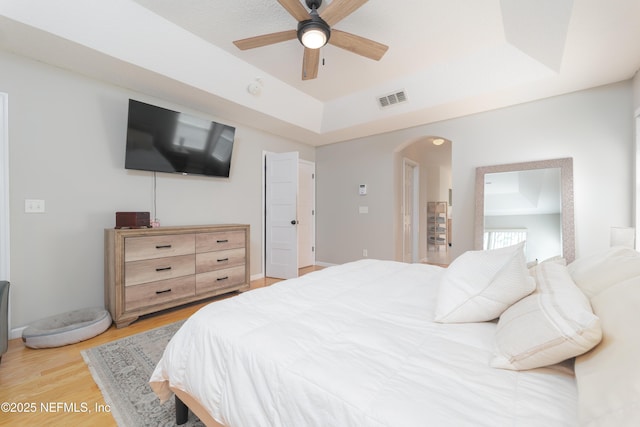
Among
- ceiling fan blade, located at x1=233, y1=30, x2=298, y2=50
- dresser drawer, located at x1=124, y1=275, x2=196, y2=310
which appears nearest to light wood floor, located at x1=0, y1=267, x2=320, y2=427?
dresser drawer, located at x1=124, y1=275, x2=196, y2=310

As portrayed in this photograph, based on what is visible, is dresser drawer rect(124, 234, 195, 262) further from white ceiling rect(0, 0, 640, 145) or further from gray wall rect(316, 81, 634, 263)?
gray wall rect(316, 81, 634, 263)

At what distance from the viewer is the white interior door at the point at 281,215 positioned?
13.8 ft

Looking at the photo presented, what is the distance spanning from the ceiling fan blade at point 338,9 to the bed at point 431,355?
6.00 ft

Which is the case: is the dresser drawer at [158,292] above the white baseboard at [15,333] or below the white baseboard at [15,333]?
above

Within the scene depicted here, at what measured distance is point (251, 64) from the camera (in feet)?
10.6

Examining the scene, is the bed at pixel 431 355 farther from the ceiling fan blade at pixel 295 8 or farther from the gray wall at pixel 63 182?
the gray wall at pixel 63 182

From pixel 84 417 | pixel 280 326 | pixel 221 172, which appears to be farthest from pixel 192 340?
pixel 221 172

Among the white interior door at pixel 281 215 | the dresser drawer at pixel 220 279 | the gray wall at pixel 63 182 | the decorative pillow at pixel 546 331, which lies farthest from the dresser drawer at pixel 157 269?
the decorative pillow at pixel 546 331

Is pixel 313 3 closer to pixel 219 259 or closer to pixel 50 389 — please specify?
pixel 219 259

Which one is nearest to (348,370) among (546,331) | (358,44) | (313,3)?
(546,331)

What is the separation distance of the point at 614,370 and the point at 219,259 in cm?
333

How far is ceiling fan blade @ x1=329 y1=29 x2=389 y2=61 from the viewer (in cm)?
222

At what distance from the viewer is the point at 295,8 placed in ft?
6.37

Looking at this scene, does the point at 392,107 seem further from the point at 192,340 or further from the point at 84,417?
the point at 84,417
